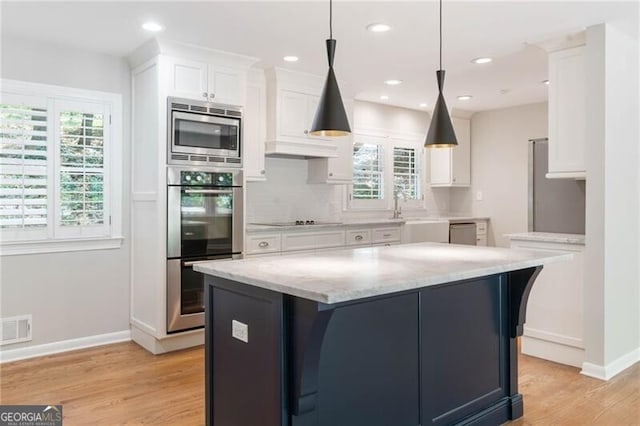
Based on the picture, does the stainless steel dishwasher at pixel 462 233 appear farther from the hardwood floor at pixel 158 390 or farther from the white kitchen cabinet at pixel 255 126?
the white kitchen cabinet at pixel 255 126

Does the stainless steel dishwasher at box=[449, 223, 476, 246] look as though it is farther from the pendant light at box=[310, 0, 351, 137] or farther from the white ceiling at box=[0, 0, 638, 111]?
the pendant light at box=[310, 0, 351, 137]

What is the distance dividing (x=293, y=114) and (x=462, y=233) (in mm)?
2874

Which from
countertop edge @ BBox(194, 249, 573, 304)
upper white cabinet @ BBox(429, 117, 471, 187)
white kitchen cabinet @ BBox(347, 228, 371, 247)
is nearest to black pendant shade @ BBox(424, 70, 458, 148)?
countertop edge @ BBox(194, 249, 573, 304)

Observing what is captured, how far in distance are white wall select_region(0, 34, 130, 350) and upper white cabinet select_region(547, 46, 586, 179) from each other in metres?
3.53

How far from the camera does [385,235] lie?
5496 mm

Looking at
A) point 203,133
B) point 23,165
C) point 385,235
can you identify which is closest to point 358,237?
point 385,235

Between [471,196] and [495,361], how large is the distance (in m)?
4.54

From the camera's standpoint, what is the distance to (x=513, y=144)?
6.50m

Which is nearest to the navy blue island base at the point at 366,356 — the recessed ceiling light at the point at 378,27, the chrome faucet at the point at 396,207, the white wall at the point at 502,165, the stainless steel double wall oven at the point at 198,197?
the stainless steel double wall oven at the point at 198,197

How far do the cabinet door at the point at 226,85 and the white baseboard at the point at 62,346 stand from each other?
2222 millimetres

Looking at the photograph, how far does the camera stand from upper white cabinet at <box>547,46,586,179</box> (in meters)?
3.60

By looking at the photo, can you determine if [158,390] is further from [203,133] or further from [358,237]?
[358,237]

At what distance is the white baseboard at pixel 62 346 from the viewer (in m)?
3.73

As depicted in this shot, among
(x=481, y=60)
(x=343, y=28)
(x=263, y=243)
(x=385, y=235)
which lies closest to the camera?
(x=343, y=28)
